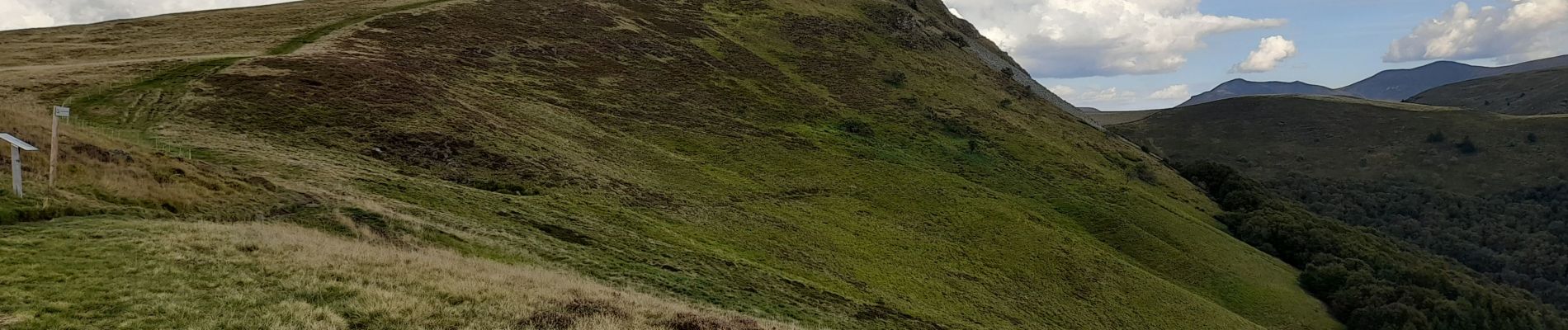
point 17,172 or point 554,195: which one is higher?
point 17,172

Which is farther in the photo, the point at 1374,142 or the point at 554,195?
the point at 1374,142

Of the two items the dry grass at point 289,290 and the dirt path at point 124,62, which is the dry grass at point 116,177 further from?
the dirt path at point 124,62

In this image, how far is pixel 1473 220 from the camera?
411 feet

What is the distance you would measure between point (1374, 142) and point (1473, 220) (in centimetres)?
4420

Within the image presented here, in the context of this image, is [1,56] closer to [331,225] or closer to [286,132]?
[286,132]

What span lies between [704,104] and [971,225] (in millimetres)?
23423

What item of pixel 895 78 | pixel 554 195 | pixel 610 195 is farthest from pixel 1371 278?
pixel 554 195

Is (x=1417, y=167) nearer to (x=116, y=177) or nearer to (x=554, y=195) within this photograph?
(x=554, y=195)

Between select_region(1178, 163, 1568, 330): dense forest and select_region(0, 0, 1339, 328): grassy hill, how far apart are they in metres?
3.51

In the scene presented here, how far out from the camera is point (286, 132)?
99.4 ft

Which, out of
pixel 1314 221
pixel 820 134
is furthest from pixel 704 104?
pixel 1314 221

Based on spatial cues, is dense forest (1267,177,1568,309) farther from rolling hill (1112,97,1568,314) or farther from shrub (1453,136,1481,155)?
shrub (1453,136,1481,155)

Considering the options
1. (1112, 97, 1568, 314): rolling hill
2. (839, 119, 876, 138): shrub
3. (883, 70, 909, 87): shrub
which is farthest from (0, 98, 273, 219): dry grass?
(1112, 97, 1568, 314): rolling hill

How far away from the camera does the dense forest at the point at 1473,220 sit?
10319cm
